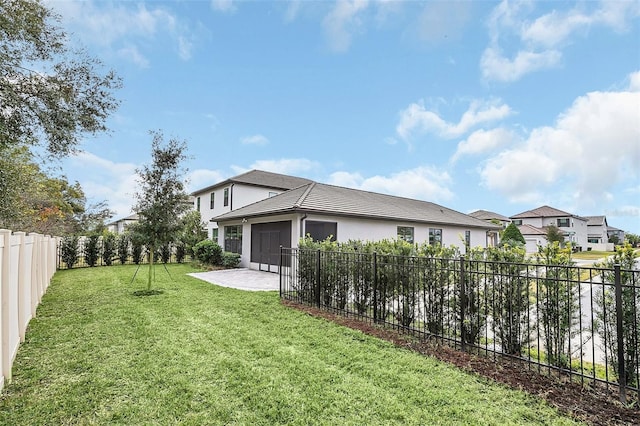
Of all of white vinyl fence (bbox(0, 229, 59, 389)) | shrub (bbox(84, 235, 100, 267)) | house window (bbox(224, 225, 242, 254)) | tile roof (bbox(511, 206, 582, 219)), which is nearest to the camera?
white vinyl fence (bbox(0, 229, 59, 389))

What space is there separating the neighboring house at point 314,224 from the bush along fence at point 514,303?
565 centimetres

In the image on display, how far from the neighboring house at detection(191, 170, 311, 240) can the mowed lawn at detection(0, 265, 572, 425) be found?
1484 centimetres

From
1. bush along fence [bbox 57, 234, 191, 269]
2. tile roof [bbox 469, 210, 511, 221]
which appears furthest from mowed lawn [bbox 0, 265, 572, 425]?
tile roof [bbox 469, 210, 511, 221]

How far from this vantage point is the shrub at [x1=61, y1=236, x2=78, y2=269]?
15.2 metres

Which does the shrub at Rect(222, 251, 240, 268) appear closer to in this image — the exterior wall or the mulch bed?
the exterior wall

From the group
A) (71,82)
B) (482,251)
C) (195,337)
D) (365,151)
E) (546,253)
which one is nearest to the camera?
(546,253)

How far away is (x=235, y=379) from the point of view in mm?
3459

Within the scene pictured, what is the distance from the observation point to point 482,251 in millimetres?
4570

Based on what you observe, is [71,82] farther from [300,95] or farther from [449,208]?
[449,208]

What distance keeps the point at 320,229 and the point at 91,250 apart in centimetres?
1249

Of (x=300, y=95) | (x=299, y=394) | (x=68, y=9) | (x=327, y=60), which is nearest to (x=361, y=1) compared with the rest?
(x=327, y=60)

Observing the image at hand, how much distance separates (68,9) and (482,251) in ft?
38.2

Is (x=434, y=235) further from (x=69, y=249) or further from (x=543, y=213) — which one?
(x=543, y=213)

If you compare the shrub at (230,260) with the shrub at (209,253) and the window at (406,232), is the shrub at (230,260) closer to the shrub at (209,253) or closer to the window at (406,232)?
the shrub at (209,253)
